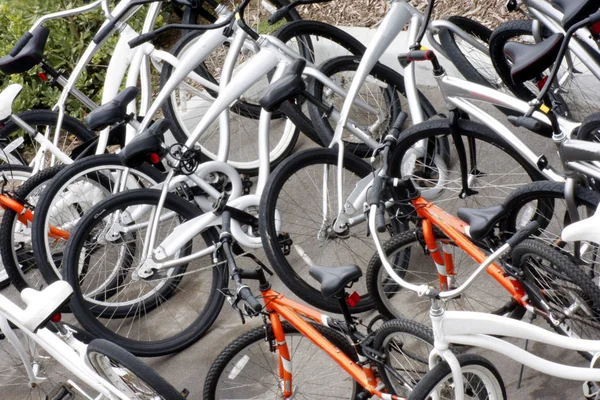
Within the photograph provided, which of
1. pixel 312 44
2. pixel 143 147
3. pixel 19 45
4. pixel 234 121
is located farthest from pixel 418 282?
pixel 19 45

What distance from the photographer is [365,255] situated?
567cm

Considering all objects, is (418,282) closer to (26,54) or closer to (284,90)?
(284,90)

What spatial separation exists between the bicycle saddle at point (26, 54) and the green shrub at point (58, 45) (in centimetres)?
174

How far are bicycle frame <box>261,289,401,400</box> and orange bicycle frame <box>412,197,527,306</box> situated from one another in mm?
654

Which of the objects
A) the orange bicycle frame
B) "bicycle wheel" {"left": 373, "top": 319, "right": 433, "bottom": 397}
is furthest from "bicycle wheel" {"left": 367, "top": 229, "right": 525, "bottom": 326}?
"bicycle wheel" {"left": 373, "top": 319, "right": 433, "bottom": 397}

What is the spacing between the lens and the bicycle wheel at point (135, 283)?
5.28 m

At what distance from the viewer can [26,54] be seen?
19.7 feet

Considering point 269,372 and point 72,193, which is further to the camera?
point 72,193

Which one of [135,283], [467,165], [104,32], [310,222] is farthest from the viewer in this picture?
[104,32]

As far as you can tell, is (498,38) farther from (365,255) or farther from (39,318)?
(39,318)

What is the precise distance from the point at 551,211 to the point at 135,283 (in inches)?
110

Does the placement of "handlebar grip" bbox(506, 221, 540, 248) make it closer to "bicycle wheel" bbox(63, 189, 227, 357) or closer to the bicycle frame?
the bicycle frame

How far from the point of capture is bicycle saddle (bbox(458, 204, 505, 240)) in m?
3.93

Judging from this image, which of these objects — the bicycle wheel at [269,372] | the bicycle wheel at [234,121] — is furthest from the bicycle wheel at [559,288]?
the bicycle wheel at [234,121]
